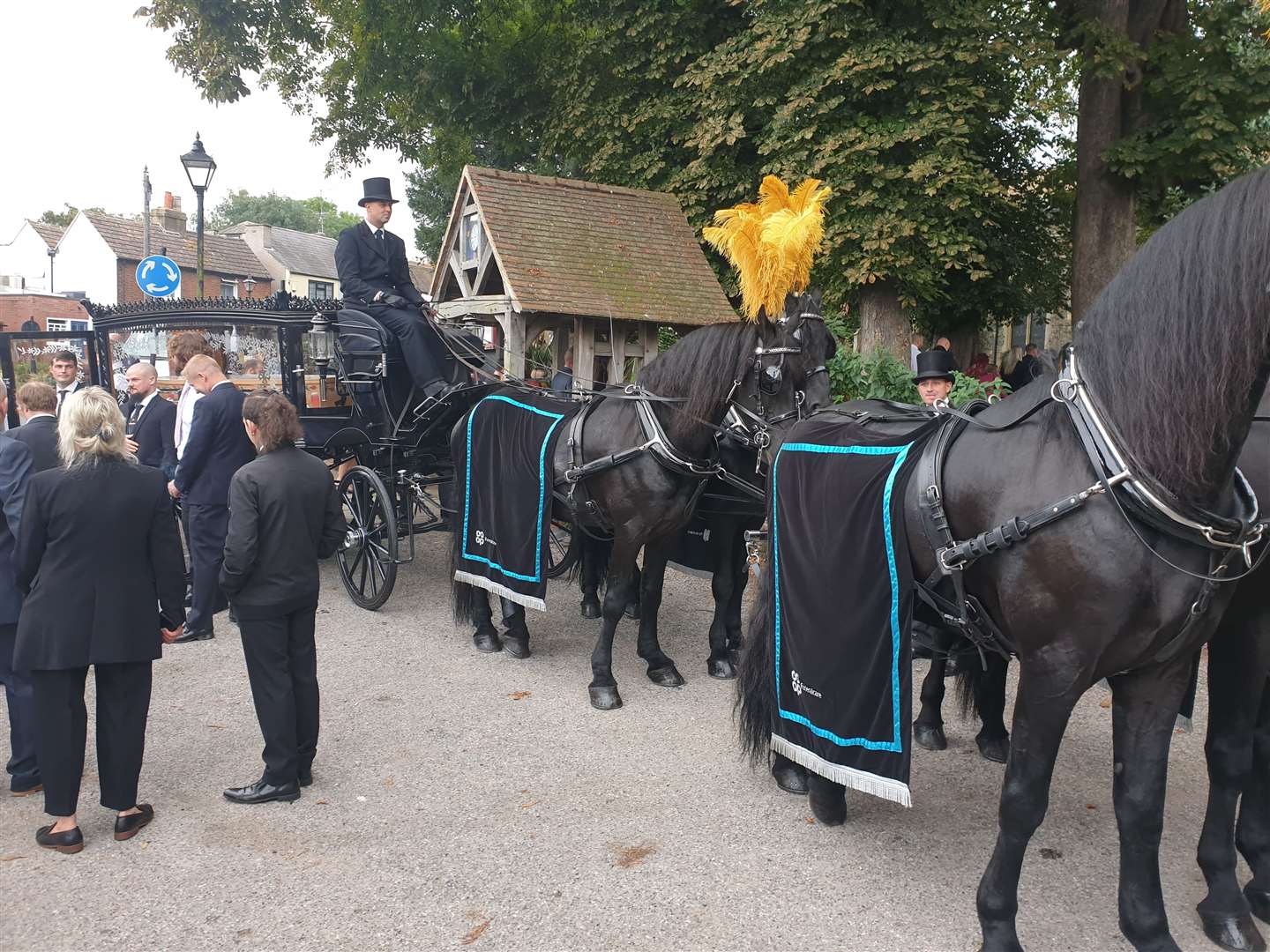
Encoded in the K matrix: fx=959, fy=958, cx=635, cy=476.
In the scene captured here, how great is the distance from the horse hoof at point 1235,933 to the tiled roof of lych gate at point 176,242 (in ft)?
129

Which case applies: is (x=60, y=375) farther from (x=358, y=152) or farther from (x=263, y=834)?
(x=358, y=152)

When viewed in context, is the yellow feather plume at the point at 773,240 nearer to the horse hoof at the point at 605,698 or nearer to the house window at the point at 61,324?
the horse hoof at the point at 605,698

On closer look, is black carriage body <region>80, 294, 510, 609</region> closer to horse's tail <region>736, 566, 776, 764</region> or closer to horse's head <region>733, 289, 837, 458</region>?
horse's head <region>733, 289, 837, 458</region>

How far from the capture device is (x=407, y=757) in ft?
16.4

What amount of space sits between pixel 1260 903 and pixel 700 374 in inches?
145

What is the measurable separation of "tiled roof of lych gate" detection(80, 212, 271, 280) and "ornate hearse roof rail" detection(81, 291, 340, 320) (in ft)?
102

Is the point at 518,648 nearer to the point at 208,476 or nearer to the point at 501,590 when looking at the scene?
the point at 501,590

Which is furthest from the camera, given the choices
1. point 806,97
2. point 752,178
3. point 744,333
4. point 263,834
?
point 752,178

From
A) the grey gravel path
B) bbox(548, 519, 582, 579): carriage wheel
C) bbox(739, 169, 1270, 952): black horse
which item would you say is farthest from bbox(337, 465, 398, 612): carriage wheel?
bbox(739, 169, 1270, 952): black horse

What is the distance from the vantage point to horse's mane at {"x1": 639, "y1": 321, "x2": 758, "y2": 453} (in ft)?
18.7

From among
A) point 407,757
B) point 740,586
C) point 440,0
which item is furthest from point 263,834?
point 440,0

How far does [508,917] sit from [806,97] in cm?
1051

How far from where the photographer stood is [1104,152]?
11.8m

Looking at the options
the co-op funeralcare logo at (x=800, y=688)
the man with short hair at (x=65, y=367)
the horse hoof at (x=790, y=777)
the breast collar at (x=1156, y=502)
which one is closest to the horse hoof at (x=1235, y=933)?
the breast collar at (x=1156, y=502)
